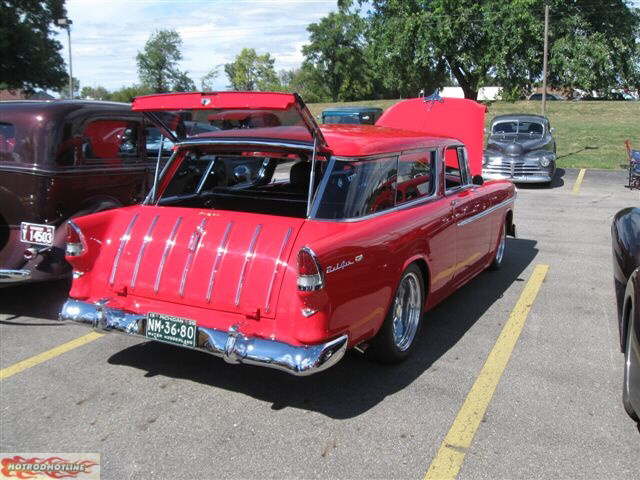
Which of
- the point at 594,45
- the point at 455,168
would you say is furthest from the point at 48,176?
the point at 594,45

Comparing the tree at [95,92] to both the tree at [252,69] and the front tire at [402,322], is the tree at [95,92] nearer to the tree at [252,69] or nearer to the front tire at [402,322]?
the tree at [252,69]

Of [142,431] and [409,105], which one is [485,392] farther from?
[409,105]

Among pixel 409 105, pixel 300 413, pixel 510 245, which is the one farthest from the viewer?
pixel 409 105

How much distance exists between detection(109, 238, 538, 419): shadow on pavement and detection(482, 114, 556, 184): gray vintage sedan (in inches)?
401

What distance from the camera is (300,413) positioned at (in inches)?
139

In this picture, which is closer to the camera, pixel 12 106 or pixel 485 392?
pixel 485 392

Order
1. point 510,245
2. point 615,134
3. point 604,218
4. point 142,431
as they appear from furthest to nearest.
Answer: point 615,134 → point 604,218 → point 510,245 → point 142,431

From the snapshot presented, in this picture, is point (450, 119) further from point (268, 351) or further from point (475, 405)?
point (268, 351)

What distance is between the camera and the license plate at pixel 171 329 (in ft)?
11.4

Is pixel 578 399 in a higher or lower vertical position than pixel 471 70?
lower

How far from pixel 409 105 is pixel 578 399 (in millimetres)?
6564

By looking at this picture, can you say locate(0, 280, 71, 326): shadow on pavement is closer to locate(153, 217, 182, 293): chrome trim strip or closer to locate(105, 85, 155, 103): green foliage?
locate(153, 217, 182, 293): chrome trim strip

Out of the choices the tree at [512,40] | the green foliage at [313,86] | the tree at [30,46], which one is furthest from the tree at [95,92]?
the tree at [512,40]

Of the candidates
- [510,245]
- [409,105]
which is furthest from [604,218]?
[409,105]
